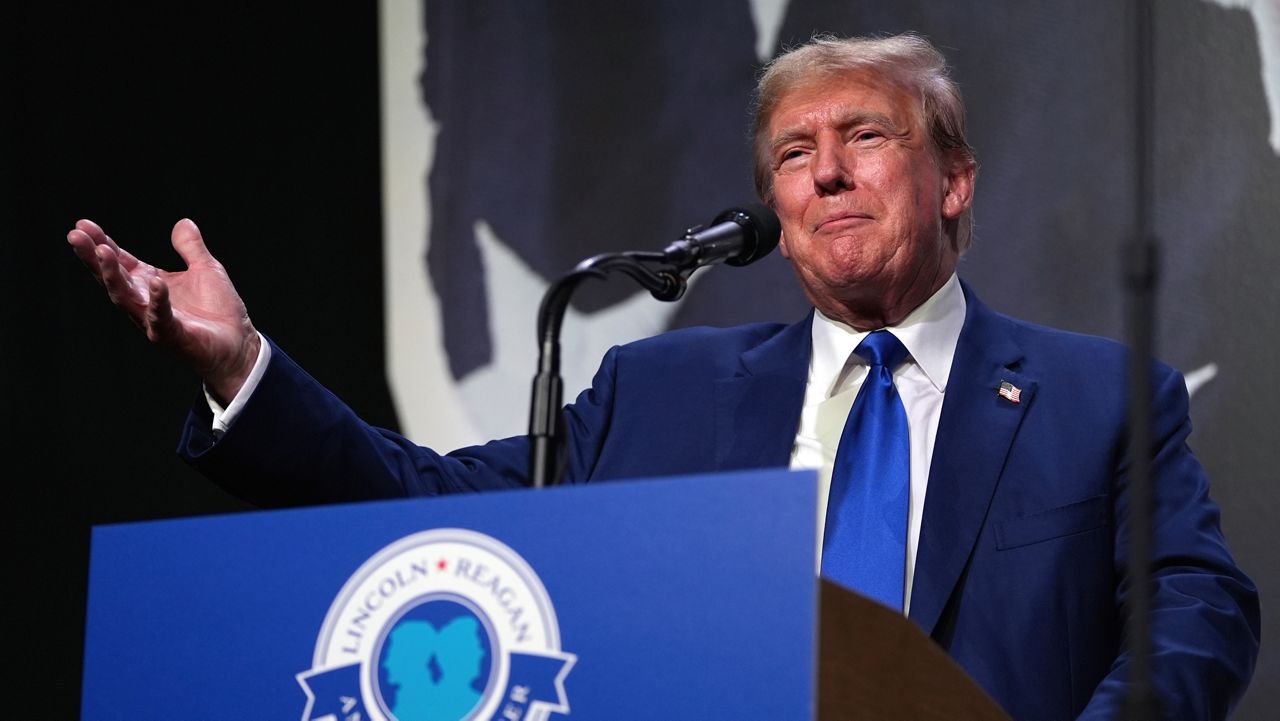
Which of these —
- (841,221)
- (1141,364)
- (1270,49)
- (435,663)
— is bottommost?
(435,663)

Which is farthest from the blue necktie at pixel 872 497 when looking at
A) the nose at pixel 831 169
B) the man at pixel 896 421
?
the nose at pixel 831 169

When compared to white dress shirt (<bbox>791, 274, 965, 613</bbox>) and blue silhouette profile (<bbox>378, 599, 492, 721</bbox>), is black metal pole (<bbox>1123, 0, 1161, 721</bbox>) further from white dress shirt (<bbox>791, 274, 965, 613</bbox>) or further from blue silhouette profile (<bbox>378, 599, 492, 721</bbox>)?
white dress shirt (<bbox>791, 274, 965, 613</bbox>)

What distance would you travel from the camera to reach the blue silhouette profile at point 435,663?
111cm

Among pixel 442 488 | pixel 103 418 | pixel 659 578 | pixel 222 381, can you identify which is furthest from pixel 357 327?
pixel 659 578

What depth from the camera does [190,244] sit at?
183cm

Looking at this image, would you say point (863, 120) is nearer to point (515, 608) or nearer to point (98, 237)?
point (98, 237)

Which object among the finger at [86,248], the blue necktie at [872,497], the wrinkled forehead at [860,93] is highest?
the wrinkled forehead at [860,93]

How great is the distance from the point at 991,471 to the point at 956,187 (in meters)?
0.64

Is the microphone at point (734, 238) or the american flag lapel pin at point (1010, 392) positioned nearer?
the microphone at point (734, 238)

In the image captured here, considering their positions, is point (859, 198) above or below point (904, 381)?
above

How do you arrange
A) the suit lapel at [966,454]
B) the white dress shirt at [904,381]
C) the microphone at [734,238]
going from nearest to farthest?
the microphone at [734,238] < the suit lapel at [966,454] < the white dress shirt at [904,381]

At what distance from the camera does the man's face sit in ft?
7.64

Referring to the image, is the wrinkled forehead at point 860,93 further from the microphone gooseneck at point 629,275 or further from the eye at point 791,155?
the microphone gooseneck at point 629,275

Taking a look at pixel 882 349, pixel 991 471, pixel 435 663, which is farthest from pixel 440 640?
pixel 882 349
